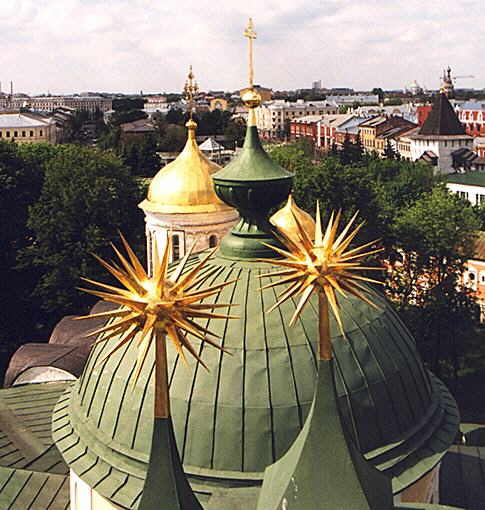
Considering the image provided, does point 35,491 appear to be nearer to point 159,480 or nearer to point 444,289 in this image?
point 159,480

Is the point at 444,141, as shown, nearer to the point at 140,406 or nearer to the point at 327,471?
the point at 140,406

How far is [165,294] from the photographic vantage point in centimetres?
711

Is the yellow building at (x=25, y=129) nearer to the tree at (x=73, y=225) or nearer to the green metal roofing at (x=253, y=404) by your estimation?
the tree at (x=73, y=225)

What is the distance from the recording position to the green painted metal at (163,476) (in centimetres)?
764

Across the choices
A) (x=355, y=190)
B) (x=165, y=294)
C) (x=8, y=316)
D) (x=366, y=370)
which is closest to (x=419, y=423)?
(x=366, y=370)

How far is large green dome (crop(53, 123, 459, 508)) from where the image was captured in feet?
32.7

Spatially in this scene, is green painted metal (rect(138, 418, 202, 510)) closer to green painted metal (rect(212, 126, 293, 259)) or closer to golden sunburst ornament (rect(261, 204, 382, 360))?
golden sunburst ornament (rect(261, 204, 382, 360))

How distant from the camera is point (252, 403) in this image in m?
10.0

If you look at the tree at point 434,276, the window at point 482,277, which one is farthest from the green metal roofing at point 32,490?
the window at point 482,277

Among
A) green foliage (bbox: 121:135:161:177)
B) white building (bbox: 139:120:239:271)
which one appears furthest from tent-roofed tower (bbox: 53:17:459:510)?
green foliage (bbox: 121:135:161:177)

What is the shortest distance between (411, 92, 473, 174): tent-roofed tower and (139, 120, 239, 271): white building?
61.0m

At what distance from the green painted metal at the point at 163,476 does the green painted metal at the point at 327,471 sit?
1.24m

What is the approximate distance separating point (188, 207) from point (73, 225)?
14.5 m

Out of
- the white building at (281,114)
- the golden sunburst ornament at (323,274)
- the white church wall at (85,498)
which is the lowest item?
the white church wall at (85,498)
